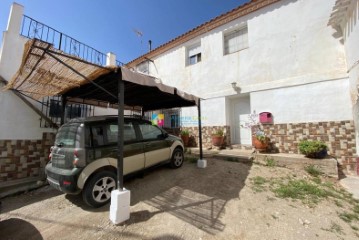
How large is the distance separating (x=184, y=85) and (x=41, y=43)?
7712 millimetres

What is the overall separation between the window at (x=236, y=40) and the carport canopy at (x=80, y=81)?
4.41m

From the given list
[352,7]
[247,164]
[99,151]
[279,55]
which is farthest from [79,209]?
[352,7]

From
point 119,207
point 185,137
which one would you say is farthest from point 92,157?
point 185,137

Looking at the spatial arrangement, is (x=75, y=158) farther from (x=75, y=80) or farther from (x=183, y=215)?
(x=183, y=215)

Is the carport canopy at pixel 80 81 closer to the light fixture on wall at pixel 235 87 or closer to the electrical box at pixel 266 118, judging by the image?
the light fixture on wall at pixel 235 87

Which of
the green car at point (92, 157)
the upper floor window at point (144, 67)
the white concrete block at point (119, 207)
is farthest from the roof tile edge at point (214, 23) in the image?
the white concrete block at point (119, 207)

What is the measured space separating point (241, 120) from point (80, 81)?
6.72 meters

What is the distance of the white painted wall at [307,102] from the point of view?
573 cm

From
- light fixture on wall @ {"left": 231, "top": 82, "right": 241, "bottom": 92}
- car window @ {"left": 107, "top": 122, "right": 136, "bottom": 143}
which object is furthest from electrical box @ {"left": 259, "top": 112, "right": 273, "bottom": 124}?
car window @ {"left": 107, "top": 122, "right": 136, "bottom": 143}

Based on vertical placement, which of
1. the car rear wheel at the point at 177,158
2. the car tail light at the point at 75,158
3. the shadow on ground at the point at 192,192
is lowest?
the shadow on ground at the point at 192,192

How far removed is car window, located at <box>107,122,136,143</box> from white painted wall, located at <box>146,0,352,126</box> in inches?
204

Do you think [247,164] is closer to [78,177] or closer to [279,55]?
[279,55]

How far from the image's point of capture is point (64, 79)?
4.35m

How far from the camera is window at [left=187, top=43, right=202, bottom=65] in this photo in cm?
982
